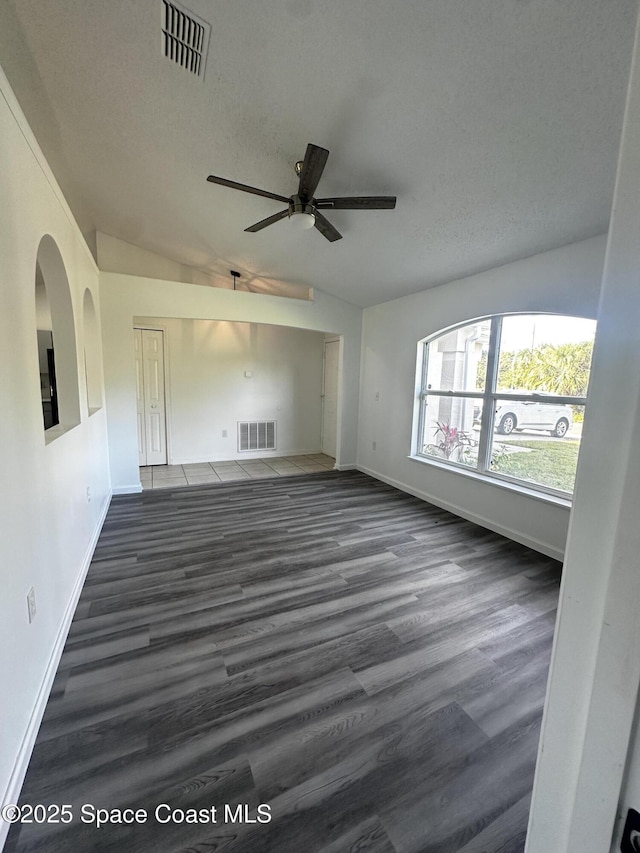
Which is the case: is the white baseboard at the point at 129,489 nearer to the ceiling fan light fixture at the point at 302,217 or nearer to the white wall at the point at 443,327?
the white wall at the point at 443,327

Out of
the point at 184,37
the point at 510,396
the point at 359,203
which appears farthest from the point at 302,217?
the point at 510,396

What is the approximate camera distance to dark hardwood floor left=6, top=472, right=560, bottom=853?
1.23 m

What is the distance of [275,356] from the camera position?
6.23 m

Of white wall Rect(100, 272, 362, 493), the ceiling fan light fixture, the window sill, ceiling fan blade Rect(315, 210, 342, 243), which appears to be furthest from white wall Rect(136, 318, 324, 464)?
the ceiling fan light fixture

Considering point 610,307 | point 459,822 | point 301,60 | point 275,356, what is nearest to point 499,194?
point 301,60

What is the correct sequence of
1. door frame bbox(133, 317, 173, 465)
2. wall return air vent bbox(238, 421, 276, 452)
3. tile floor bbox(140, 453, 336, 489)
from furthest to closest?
wall return air vent bbox(238, 421, 276, 452), door frame bbox(133, 317, 173, 465), tile floor bbox(140, 453, 336, 489)

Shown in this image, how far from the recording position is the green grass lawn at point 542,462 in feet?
10.1

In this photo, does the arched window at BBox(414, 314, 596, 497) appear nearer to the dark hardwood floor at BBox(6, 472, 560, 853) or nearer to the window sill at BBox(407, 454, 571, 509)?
the window sill at BBox(407, 454, 571, 509)

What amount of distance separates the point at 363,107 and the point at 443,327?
8.10 ft

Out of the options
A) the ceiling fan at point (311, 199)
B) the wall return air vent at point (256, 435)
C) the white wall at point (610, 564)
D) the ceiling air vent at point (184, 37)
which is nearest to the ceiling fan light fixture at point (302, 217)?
the ceiling fan at point (311, 199)

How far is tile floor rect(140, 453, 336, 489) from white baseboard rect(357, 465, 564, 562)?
4.48 feet

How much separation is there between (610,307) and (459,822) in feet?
5.64

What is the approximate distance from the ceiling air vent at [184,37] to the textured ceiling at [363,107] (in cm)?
5

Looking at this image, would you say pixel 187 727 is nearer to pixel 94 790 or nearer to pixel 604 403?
pixel 94 790
